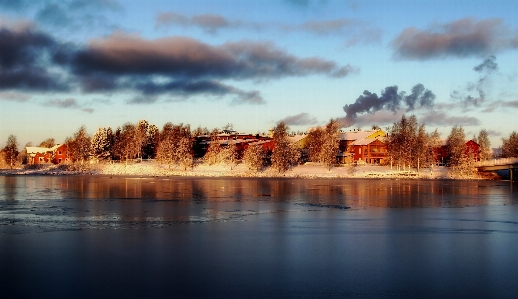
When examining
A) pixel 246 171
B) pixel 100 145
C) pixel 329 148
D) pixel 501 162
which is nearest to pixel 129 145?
pixel 100 145

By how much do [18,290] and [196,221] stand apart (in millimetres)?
13728

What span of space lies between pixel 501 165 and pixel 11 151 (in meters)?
118

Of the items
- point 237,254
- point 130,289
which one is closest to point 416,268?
point 237,254

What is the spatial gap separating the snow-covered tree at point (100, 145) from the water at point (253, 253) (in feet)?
298

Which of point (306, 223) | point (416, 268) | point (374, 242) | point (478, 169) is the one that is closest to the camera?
point (416, 268)

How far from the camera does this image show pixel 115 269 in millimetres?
15570

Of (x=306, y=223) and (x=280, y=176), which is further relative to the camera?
(x=280, y=176)

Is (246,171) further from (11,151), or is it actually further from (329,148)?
(11,151)

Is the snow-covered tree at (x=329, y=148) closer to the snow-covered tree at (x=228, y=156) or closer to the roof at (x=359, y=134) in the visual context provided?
the snow-covered tree at (x=228, y=156)

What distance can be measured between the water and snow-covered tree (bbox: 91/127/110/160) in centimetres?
9079

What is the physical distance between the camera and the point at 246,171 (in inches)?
3910

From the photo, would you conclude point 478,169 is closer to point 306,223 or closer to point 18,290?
point 306,223

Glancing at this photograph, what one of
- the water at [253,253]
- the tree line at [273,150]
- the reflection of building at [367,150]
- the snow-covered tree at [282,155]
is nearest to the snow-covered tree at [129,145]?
the tree line at [273,150]

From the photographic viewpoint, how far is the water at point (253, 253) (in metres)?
13.6
